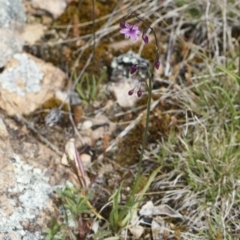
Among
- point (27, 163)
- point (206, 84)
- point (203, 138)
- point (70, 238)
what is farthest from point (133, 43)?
point (70, 238)

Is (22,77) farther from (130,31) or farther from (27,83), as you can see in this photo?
(130,31)

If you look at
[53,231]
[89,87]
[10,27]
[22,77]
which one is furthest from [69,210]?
[10,27]

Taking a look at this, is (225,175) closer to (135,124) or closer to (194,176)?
(194,176)

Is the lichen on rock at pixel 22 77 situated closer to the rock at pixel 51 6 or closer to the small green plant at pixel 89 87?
the small green plant at pixel 89 87

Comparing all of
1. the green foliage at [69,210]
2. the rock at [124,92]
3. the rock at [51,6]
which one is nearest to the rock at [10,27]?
the rock at [51,6]

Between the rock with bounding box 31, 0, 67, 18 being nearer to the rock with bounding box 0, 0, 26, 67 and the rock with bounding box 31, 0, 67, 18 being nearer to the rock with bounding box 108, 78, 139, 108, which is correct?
the rock with bounding box 0, 0, 26, 67
